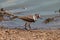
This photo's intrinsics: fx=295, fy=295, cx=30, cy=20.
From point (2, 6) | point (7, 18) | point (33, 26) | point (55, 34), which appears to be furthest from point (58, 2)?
point (55, 34)

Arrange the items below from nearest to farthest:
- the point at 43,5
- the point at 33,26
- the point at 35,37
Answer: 1. the point at 35,37
2. the point at 33,26
3. the point at 43,5

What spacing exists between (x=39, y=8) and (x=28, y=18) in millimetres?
5497

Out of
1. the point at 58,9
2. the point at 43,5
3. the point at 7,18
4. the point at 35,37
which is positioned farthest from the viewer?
the point at 43,5

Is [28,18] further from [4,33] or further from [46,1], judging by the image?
[46,1]

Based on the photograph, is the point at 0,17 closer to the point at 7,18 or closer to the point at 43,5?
the point at 7,18

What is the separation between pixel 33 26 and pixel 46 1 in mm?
6323

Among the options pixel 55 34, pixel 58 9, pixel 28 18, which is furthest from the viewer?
pixel 58 9

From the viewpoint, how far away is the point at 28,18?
10.6 m

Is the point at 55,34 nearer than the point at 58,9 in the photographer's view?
Yes

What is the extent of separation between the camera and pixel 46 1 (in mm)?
17562

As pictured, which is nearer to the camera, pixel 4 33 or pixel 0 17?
pixel 4 33

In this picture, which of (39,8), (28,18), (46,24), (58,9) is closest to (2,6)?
(39,8)

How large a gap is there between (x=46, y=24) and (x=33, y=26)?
2.56 feet

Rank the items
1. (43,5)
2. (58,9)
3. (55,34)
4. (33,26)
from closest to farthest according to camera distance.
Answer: (55,34)
(33,26)
(58,9)
(43,5)
